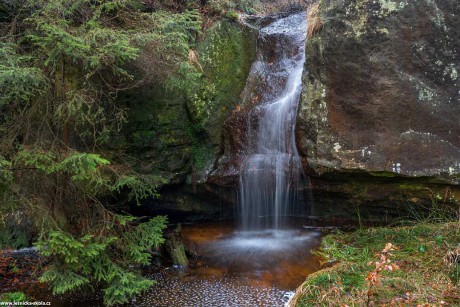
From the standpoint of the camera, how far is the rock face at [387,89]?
208 inches

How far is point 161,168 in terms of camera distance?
636cm

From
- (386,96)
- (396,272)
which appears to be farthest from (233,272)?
(386,96)

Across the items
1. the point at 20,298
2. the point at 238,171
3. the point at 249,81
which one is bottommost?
the point at 20,298

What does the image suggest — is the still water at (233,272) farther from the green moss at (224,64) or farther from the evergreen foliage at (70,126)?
the green moss at (224,64)

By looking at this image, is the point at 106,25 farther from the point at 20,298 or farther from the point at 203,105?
the point at 20,298

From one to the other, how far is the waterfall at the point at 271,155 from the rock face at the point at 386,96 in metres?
0.59

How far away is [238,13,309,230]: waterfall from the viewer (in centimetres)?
630

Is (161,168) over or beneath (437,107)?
beneath

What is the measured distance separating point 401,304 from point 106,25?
4.34m

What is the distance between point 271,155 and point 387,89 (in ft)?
6.60

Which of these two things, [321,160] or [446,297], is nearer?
[446,297]

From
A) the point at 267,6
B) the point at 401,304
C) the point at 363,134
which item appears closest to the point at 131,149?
the point at 363,134

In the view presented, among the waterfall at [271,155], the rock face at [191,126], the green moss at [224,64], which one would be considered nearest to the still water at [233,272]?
the waterfall at [271,155]

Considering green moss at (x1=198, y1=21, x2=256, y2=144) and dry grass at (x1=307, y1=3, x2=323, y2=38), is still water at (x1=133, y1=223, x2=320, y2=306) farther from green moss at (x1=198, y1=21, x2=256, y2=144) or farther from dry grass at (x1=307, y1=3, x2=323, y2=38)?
dry grass at (x1=307, y1=3, x2=323, y2=38)
